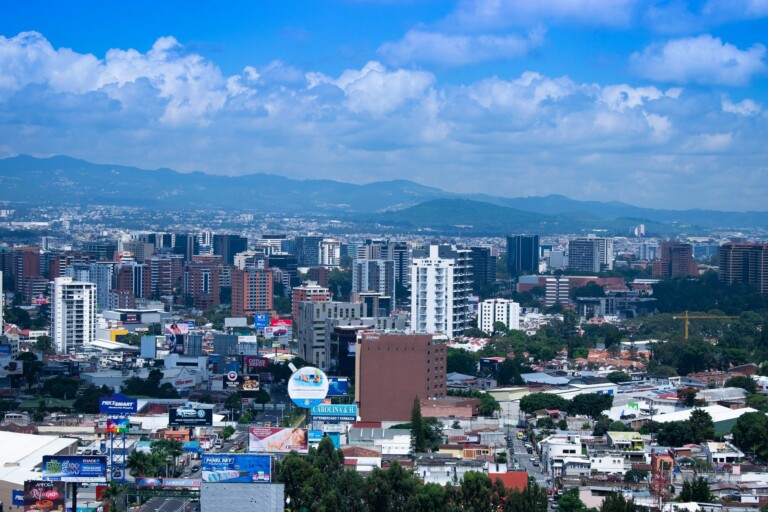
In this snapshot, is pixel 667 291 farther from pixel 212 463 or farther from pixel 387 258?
pixel 212 463

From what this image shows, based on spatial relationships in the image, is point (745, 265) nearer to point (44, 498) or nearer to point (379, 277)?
point (379, 277)

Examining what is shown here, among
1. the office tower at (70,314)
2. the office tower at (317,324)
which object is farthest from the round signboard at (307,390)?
the office tower at (70,314)

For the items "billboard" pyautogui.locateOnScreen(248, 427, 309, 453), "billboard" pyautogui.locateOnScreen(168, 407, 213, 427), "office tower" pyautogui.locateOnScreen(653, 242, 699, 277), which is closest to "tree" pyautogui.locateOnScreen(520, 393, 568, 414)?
"billboard" pyautogui.locateOnScreen(168, 407, 213, 427)

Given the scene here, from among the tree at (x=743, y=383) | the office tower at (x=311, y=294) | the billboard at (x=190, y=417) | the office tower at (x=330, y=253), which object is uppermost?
the office tower at (x=330, y=253)

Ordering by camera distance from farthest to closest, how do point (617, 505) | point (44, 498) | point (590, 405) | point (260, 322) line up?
1. point (260, 322)
2. point (590, 405)
3. point (44, 498)
4. point (617, 505)

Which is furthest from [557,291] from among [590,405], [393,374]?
[393,374]

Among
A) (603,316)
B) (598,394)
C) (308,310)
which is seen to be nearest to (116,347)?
(308,310)

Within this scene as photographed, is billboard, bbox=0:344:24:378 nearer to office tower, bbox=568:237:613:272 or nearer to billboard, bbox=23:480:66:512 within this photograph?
billboard, bbox=23:480:66:512

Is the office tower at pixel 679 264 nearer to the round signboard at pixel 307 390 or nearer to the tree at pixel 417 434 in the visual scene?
the tree at pixel 417 434
